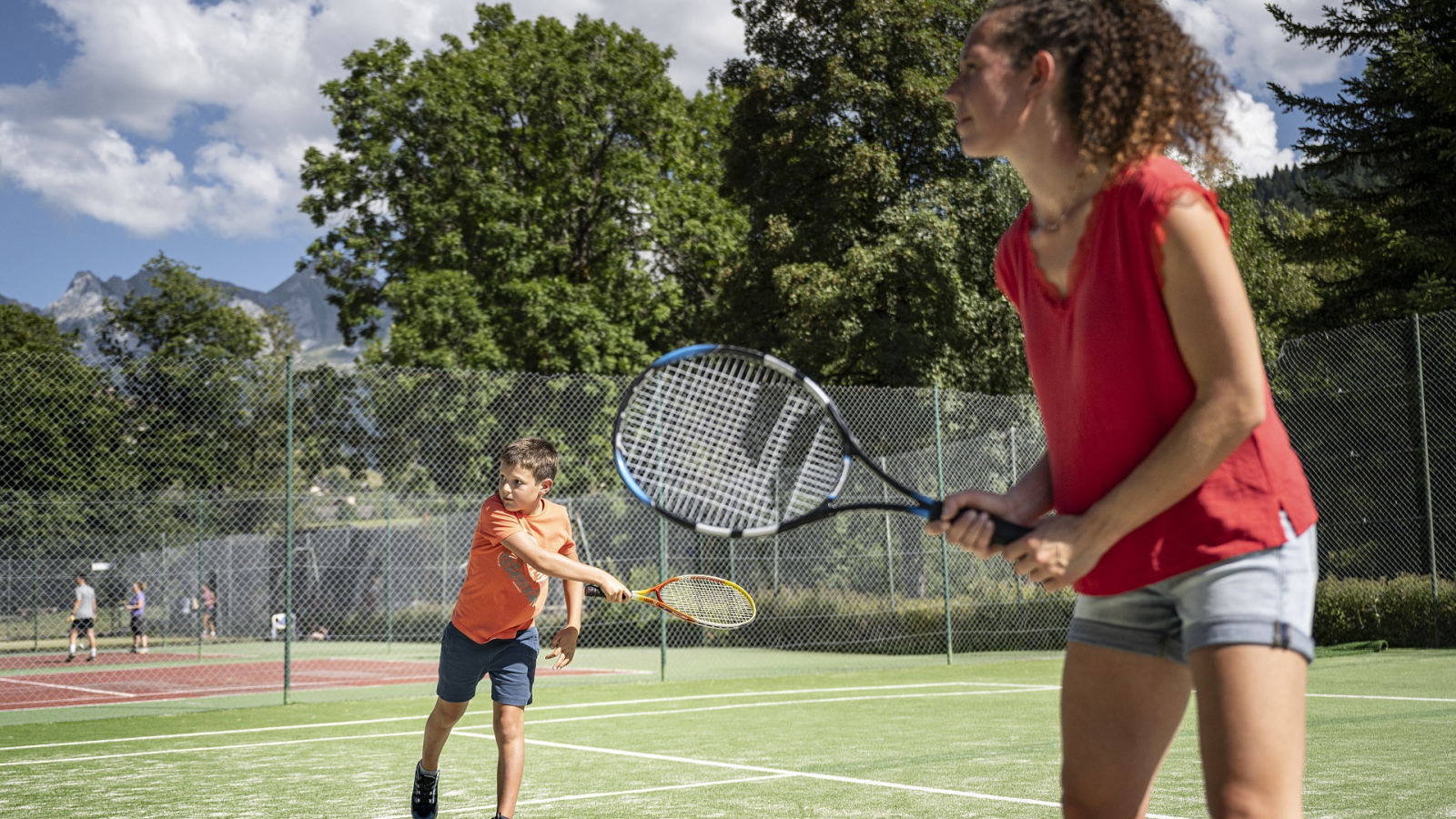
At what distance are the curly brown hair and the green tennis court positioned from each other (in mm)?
3592

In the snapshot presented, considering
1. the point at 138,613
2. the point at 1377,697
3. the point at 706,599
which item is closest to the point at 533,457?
the point at 706,599

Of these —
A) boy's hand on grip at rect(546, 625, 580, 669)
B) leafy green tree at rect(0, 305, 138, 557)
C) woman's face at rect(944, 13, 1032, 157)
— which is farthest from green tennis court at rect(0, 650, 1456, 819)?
leafy green tree at rect(0, 305, 138, 557)

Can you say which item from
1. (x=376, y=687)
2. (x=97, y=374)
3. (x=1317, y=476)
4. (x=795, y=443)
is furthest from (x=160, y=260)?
(x=795, y=443)

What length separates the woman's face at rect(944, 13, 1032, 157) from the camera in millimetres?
1937

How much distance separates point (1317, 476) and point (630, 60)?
1755cm

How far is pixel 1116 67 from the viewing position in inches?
73.4

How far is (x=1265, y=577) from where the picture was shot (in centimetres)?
179

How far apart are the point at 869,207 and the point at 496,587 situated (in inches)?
689

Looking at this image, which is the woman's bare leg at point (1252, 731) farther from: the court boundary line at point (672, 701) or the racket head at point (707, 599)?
the court boundary line at point (672, 701)

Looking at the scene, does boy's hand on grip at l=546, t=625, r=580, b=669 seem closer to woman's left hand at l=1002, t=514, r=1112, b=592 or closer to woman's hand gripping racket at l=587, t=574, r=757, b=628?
woman's hand gripping racket at l=587, t=574, r=757, b=628

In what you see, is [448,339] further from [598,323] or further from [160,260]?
[160,260]

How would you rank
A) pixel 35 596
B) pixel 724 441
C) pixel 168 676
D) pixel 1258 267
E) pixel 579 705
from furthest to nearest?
pixel 1258 267
pixel 35 596
pixel 168 676
pixel 579 705
pixel 724 441

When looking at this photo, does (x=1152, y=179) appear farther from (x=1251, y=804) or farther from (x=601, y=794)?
(x=601, y=794)

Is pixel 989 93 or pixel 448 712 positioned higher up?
pixel 989 93
